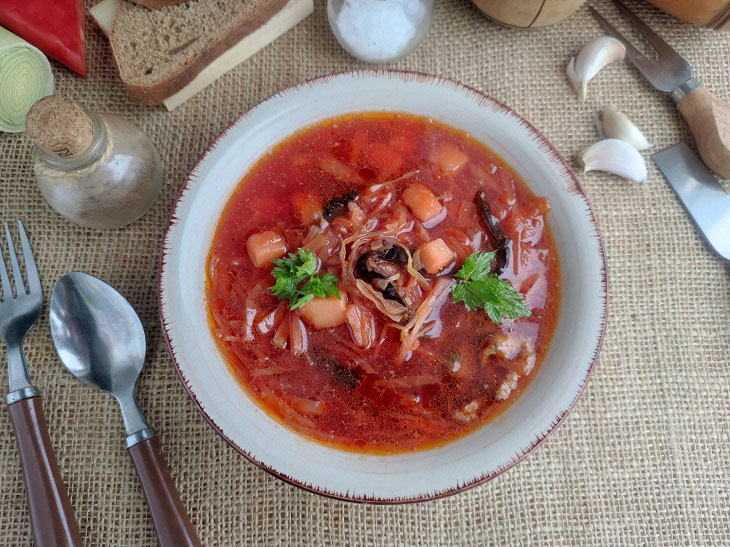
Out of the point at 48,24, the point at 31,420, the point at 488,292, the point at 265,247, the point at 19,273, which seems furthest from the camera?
the point at 48,24

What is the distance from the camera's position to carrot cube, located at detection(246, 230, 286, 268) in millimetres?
2559

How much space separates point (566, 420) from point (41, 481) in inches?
93.6

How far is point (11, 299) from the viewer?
283 cm

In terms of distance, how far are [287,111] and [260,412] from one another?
131 cm

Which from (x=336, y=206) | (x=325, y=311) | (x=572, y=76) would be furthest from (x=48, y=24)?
(x=572, y=76)

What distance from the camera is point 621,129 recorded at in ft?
9.84

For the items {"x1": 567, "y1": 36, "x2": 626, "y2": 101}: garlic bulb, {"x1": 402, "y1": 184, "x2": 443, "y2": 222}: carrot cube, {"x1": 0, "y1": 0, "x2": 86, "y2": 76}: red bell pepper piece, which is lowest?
{"x1": 402, "y1": 184, "x2": 443, "y2": 222}: carrot cube

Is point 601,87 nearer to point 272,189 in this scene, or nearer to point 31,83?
point 272,189

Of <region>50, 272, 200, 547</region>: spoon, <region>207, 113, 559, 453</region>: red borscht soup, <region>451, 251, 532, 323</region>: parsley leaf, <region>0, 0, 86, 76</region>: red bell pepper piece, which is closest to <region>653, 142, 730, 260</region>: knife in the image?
<region>207, 113, 559, 453</region>: red borscht soup

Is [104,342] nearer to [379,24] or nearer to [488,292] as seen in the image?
[488,292]

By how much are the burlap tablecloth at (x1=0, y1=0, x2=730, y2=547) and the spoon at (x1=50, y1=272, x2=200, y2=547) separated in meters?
0.10

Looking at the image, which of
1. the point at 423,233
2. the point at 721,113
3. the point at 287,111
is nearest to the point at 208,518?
the point at 423,233

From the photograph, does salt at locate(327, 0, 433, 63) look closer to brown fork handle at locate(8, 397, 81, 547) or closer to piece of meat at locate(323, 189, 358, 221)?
piece of meat at locate(323, 189, 358, 221)

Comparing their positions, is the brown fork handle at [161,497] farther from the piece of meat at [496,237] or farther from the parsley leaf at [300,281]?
the piece of meat at [496,237]
